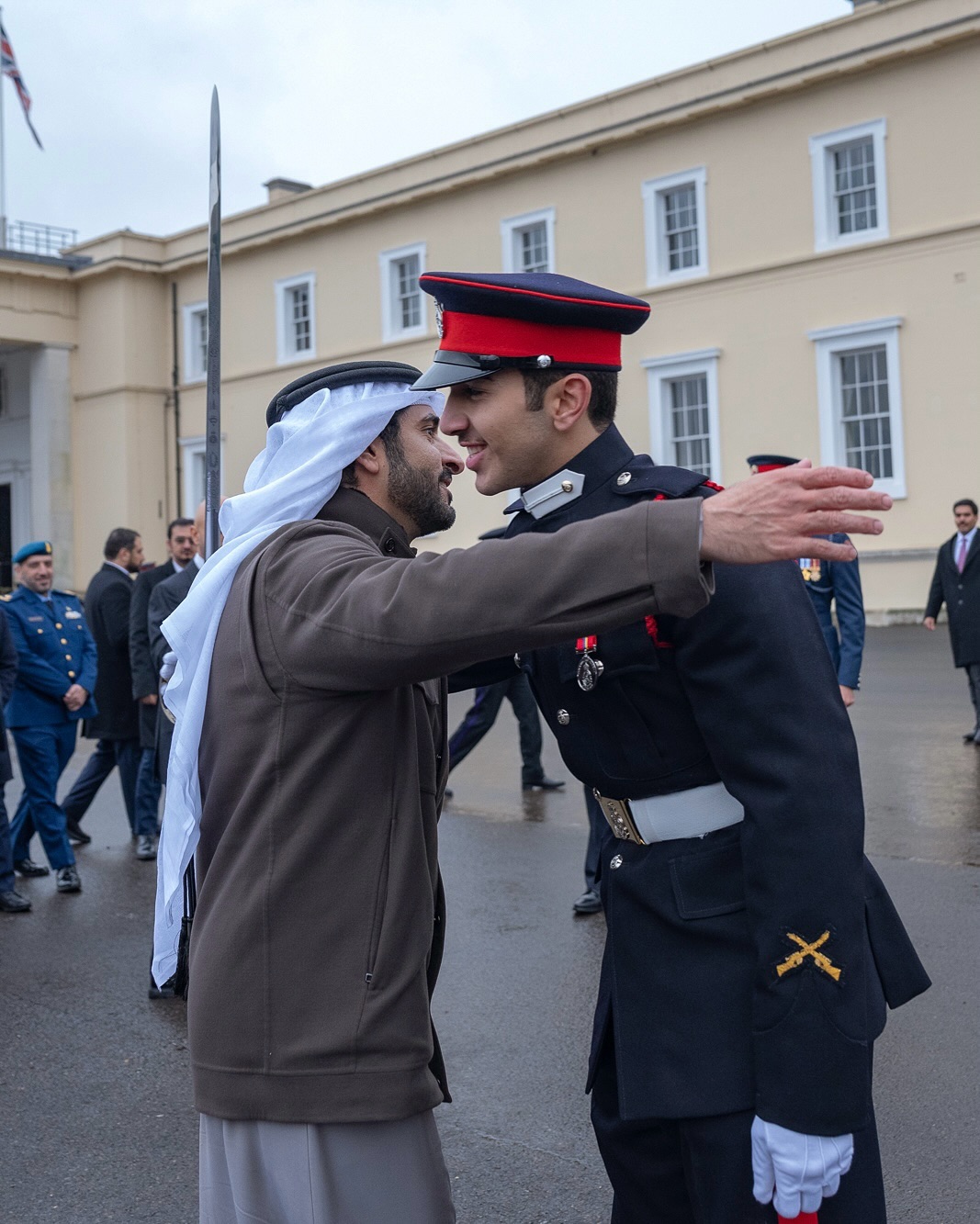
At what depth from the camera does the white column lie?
3412 centimetres

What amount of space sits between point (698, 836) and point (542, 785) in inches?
307

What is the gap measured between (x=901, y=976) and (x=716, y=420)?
2152cm

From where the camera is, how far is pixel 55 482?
3425 cm

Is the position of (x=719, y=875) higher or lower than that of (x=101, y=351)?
lower

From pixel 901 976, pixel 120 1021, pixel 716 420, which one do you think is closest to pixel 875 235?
pixel 716 420

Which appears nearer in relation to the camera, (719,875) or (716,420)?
(719,875)

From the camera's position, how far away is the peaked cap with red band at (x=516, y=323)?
2236 millimetres

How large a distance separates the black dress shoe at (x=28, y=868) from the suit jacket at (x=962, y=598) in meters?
7.43

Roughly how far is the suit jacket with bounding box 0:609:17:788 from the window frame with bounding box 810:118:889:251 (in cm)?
1714

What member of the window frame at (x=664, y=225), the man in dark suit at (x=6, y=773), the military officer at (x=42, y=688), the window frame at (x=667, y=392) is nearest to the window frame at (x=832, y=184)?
the window frame at (x=664, y=225)

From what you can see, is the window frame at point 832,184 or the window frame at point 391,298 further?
the window frame at point 391,298

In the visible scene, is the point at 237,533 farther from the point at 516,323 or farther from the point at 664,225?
the point at 664,225

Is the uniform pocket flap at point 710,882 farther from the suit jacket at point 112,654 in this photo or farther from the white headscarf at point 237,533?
the suit jacket at point 112,654

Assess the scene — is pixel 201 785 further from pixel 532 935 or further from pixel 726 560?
pixel 532 935
